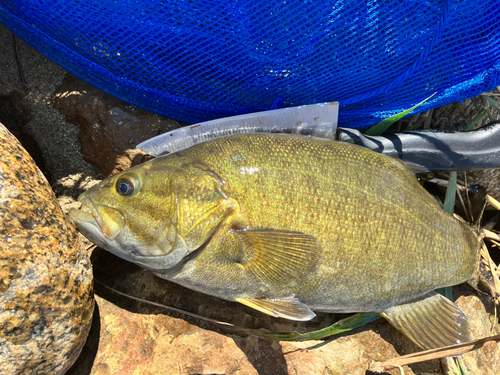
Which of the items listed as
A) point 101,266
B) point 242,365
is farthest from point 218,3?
point 242,365

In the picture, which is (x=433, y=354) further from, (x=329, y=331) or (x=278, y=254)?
(x=278, y=254)

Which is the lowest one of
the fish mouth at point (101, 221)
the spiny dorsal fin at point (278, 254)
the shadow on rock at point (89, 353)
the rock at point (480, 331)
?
the rock at point (480, 331)

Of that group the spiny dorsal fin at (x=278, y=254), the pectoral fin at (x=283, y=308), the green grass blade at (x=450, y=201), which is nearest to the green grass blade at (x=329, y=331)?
the pectoral fin at (x=283, y=308)

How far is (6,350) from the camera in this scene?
5.76 ft

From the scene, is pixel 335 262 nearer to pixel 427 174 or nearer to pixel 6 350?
pixel 427 174

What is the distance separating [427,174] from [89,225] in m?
2.41

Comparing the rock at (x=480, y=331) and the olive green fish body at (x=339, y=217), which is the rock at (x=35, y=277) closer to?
the olive green fish body at (x=339, y=217)

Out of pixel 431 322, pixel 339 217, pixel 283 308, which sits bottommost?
pixel 431 322

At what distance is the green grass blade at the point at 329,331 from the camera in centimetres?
249

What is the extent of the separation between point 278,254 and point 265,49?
4.29 ft

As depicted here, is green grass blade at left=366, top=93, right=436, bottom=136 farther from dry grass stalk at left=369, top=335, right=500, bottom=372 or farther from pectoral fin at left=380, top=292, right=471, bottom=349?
dry grass stalk at left=369, top=335, right=500, bottom=372

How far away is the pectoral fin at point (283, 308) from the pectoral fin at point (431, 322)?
2.26 feet

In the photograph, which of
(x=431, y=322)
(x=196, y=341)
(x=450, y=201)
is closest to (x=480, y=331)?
(x=431, y=322)

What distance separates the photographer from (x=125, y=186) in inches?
79.3
